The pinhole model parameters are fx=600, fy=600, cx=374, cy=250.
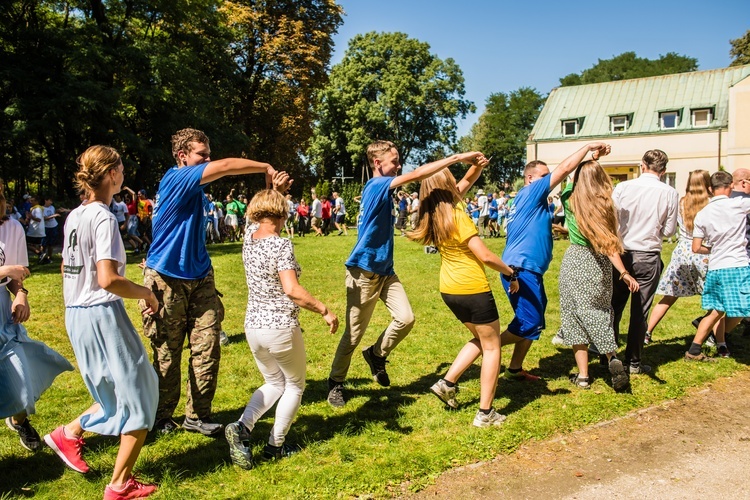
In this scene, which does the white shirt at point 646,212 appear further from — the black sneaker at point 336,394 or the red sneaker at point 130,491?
the red sneaker at point 130,491

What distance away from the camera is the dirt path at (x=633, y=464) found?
373 cm

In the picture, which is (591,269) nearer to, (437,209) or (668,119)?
(437,209)

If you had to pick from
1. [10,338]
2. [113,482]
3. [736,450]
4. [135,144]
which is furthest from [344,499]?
[135,144]

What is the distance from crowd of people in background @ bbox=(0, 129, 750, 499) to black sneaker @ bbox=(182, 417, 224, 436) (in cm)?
2

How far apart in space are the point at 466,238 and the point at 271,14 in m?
34.2

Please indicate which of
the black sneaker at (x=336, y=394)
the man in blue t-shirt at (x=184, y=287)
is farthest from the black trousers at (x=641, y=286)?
the man in blue t-shirt at (x=184, y=287)

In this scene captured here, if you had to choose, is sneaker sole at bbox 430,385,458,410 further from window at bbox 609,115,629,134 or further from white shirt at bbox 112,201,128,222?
window at bbox 609,115,629,134

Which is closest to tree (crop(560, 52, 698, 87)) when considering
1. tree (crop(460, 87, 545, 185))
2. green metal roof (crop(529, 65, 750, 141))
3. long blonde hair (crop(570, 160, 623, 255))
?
tree (crop(460, 87, 545, 185))

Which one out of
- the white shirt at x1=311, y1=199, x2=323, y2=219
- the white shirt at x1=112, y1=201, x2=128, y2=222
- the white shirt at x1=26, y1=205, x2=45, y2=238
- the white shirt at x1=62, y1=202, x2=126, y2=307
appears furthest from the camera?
the white shirt at x1=311, y1=199, x2=323, y2=219

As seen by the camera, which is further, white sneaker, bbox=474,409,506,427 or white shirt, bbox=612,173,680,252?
white shirt, bbox=612,173,680,252

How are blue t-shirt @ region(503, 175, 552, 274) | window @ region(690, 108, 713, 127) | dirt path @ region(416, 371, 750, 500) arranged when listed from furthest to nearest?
window @ region(690, 108, 713, 127) → blue t-shirt @ region(503, 175, 552, 274) → dirt path @ region(416, 371, 750, 500)

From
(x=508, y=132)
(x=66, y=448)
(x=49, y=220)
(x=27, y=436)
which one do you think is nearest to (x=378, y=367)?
(x=66, y=448)

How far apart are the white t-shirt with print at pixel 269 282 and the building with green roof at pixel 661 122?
40.0m

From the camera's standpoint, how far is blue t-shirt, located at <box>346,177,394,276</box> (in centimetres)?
497
